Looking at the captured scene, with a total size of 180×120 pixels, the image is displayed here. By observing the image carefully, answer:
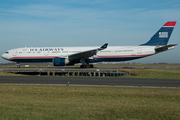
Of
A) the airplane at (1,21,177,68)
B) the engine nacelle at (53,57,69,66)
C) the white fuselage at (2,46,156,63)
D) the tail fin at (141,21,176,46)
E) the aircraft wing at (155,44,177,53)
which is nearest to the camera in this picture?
the aircraft wing at (155,44,177,53)

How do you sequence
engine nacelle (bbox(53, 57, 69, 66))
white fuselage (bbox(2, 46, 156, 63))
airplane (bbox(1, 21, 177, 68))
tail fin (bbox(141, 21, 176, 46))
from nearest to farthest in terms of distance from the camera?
engine nacelle (bbox(53, 57, 69, 66)) < airplane (bbox(1, 21, 177, 68)) < white fuselage (bbox(2, 46, 156, 63)) < tail fin (bbox(141, 21, 176, 46))

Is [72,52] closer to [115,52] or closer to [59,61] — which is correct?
[59,61]

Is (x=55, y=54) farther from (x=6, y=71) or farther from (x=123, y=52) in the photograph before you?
(x=123, y=52)

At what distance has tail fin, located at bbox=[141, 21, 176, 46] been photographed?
34.8m

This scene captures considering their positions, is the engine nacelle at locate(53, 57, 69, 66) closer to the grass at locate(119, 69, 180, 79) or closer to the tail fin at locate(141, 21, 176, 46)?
the grass at locate(119, 69, 180, 79)

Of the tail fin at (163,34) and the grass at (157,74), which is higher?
the tail fin at (163,34)

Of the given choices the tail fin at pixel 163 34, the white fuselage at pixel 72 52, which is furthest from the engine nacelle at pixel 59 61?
the tail fin at pixel 163 34

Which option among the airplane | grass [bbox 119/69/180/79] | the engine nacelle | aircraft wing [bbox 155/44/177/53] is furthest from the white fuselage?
grass [bbox 119/69/180/79]

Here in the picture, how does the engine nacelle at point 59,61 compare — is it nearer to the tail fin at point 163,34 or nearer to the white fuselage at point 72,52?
the white fuselage at point 72,52

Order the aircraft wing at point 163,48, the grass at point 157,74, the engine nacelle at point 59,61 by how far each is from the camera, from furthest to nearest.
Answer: the engine nacelle at point 59,61, the aircraft wing at point 163,48, the grass at point 157,74

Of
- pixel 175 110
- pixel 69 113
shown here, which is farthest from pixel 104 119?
pixel 175 110

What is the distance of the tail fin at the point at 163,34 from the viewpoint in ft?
114

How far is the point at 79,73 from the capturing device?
100ft

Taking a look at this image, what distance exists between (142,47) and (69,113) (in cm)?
2965
